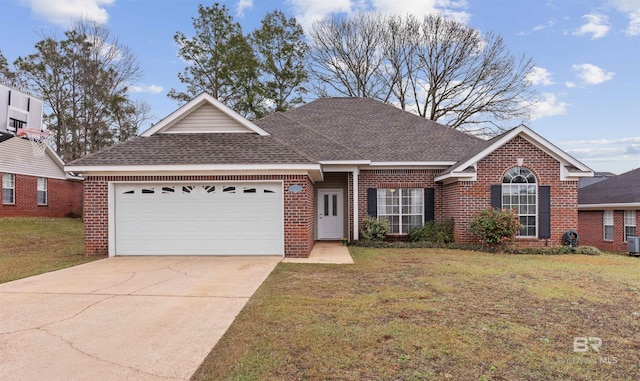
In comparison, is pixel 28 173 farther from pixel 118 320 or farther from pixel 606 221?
pixel 606 221

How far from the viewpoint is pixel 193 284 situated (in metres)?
7.10

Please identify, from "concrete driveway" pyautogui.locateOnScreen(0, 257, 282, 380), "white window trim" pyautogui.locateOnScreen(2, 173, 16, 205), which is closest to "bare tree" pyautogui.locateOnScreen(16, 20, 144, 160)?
"white window trim" pyautogui.locateOnScreen(2, 173, 16, 205)

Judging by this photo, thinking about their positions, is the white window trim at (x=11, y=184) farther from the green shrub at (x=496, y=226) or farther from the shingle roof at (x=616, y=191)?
the shingle roof at (x=616, y=191)

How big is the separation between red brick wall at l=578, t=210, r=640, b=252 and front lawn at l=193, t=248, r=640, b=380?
12.1 m

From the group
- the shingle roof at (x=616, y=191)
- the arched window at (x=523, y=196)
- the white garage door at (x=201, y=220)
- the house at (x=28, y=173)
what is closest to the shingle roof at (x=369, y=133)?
the arched window at (x=523, y=196)

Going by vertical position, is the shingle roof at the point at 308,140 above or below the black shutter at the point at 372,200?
above

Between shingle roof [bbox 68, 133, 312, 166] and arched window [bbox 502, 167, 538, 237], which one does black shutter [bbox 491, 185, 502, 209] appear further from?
shingle roof [bbox 68, 133, 312, 166]

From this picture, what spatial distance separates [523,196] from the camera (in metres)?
12.9

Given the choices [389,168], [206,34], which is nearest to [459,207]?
[389,168]

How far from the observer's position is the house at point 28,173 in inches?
788

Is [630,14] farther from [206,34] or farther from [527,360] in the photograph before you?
[206,34]

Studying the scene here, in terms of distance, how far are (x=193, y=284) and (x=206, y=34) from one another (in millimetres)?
27072

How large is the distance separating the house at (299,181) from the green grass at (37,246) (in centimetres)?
131

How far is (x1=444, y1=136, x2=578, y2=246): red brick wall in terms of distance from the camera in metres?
12.8
